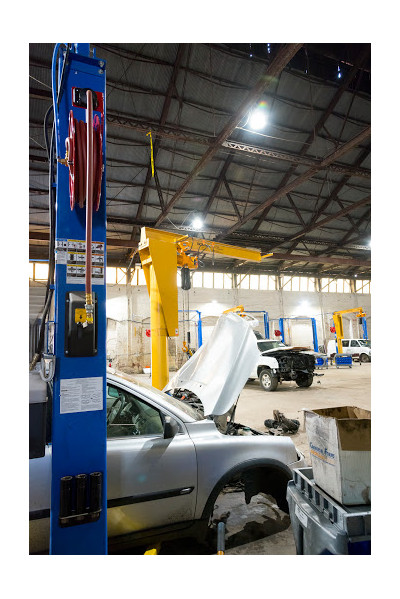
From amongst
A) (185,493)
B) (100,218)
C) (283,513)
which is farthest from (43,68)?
(283,513)

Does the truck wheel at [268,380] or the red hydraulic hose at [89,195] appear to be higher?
the red hydraulic hose at [89,195]

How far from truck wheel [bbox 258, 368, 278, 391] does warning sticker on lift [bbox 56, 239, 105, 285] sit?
8209 millimetres

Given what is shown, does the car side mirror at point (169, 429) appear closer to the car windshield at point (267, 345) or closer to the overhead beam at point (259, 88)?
the overhead beam at point (259, 88)

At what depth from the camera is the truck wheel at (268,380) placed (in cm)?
918

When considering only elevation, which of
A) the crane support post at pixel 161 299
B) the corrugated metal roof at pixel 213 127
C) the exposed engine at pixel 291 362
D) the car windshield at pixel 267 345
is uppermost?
the corrugated metal roof at pixel 213 127

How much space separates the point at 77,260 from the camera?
177 cm

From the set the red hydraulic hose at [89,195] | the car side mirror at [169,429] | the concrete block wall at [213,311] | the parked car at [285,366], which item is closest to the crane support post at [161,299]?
the car side mirror at [169,429]

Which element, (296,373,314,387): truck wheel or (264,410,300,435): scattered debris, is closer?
(264,410,300,435): scattered debris

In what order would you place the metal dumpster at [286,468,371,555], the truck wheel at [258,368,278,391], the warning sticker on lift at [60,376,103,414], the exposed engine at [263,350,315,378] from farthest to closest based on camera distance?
the exposed engine at [263,350,315,378]
the truck wheel at [258,368,278,391]
the warning sticker on lift at [60,376,103,414]
the metal dumpster at [286,468,371,555]

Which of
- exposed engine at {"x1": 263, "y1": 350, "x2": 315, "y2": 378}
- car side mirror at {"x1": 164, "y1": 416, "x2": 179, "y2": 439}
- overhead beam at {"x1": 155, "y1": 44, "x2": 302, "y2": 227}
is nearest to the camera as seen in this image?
car side mirror at {"x1": 164, "y1": 416, "x2": 179, "y2": 439}

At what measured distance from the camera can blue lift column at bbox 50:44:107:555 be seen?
1648 millimetres

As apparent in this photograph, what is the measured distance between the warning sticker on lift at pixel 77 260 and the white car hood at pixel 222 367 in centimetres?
163

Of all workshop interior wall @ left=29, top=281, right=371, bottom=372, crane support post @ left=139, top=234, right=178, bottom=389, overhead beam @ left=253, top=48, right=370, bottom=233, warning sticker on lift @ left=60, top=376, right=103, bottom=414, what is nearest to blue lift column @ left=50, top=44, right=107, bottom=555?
warning sticker on lift @ left=60, top=376, right=103, bottom=414

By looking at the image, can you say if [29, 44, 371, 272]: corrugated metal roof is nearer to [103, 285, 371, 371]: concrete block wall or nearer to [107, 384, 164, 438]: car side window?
[103, 285, 371, 371]: concrete block wall
